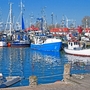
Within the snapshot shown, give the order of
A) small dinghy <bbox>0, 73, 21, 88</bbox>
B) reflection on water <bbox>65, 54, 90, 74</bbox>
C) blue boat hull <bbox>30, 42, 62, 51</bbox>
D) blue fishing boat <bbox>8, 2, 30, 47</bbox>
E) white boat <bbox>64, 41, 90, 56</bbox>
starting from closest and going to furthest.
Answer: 1. small dinghy <bbox>0, 73, 21, 88</bbox>
2. reflection on water <bbox>65, 54, 90, 74</bbox>
3. white boat <bbox>64, 41, 90, 56</bbox>
4. blue boat hull <bbox>30, 42, 62, 51</bbox>
5. blue fishing boat <bbox>8, 2, 30, 47</bbox>

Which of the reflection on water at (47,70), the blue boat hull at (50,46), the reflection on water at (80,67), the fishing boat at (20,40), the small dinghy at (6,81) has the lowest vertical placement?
the reflection on water at (47,70)

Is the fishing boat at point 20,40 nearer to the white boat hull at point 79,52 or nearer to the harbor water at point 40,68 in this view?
the white boat hull at point 79,52

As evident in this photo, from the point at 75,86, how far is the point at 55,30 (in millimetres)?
97105

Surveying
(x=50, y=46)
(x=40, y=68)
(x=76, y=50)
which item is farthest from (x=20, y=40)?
(x=40, y=68)

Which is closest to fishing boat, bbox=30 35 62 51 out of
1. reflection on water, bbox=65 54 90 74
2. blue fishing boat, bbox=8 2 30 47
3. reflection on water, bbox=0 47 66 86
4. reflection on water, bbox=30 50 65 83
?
blue fishing boat, bbox=8 2 30 47

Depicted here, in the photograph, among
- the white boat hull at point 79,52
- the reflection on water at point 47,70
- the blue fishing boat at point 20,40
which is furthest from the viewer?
the blue fishing boat at point 20,40

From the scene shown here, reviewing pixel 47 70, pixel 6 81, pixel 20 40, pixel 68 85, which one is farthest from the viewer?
pixel 20 40

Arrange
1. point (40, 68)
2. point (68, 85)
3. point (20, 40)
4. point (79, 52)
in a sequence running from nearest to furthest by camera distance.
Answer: point (68, 85), point (40, 68), point (79, 52), point (20, 40)

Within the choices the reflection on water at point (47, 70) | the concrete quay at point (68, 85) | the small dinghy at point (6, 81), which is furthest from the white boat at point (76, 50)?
the concrete quay at point (68, 85)

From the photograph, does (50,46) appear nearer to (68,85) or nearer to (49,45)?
(49,45)

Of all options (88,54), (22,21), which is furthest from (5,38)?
(88,54)

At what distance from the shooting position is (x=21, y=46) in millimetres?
76312

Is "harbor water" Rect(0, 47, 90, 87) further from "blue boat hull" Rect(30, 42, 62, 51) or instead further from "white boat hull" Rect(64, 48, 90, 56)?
"blue boat hull" Rect(30, 42, 62, 51)

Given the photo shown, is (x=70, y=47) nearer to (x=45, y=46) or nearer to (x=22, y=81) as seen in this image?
(x=45, y=46)
